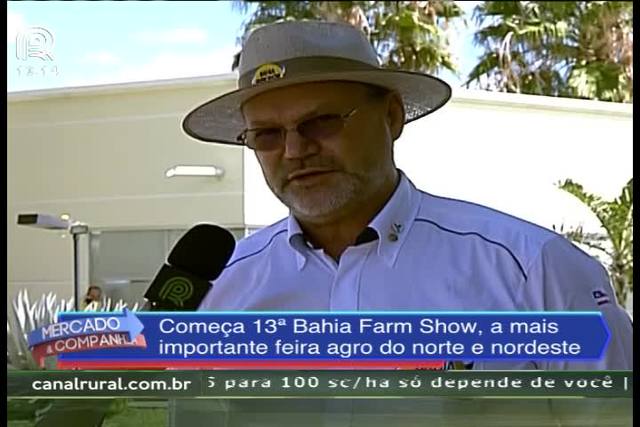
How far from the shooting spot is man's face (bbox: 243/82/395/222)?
2152 mm

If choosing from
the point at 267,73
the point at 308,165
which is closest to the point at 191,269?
the point at 308,165

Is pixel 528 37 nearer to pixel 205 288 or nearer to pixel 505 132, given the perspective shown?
pixel 505 132

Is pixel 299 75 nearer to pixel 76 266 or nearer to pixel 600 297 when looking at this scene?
pixel 76 266

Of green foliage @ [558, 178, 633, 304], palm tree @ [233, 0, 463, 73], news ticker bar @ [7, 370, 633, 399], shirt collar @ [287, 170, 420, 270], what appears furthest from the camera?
palm tree @ [233, 0, 463, 73]

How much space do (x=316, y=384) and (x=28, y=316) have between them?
567 mm

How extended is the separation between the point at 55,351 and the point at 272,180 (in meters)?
0.52

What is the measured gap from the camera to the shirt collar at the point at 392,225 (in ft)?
7.14

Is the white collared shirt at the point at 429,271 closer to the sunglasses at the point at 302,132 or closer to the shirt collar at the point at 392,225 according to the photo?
the shirt collar at the point at 392,225

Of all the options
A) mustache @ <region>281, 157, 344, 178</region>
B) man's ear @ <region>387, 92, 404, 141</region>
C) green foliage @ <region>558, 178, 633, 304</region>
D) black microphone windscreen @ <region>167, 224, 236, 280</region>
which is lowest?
black microphone windscreen @ <region>167, 224, 236, 280</region>

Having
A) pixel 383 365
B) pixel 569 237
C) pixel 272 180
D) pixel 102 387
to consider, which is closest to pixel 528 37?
pixel 569 237

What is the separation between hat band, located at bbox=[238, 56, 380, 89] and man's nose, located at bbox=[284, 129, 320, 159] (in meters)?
0.12

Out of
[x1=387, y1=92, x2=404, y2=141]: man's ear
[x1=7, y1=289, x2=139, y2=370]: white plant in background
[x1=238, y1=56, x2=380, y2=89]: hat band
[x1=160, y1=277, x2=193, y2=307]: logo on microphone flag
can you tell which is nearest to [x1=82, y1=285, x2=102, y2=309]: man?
[x1=7, y1=289, x2=139, y2=370]: white plant in background

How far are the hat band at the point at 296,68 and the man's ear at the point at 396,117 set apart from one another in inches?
3.4

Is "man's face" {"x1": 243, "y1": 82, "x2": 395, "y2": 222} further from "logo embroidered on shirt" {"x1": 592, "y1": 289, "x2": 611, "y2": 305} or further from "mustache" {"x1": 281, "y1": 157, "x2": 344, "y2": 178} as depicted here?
"logo embroidered on shirt" {"x1": 592, "y1": 289, "x2": 611, "y2": 305}
